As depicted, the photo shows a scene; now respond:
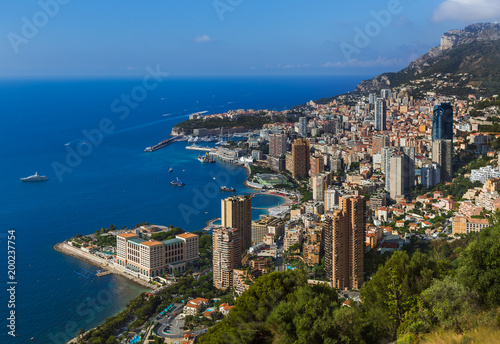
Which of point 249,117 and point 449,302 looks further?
point 249,117

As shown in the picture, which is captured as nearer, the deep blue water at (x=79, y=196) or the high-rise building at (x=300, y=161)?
the deep blue water at (x=79, y=196)

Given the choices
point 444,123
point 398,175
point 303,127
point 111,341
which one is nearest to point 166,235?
point 111,341

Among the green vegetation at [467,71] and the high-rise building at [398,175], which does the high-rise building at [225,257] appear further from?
the green vegetation at [467,71]

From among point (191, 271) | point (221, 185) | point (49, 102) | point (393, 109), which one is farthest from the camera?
point (49, 102)

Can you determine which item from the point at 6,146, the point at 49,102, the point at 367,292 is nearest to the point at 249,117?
the point at 6,146

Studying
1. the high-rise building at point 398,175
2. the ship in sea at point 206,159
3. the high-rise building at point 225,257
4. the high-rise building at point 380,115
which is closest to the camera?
the high-rise building at point 225,257

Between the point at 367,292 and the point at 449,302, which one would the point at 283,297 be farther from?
the point at 449,302

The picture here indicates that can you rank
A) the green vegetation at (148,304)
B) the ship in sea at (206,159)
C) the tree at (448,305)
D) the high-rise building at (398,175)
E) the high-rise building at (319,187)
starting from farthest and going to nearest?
the ship in sea at (206,159) → the high-rise building at (319,187) → the high-rise building at (398,175) → the green vegetation at (148,304) → the tree at (448,305)

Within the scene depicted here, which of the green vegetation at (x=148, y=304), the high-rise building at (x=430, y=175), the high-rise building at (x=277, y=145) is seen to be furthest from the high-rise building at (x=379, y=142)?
the green vegetation at (x=148, y=304)
